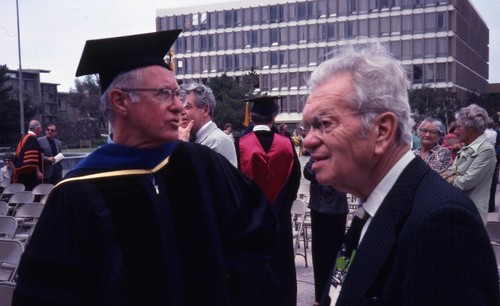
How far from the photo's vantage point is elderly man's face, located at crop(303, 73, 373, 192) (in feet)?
5.06

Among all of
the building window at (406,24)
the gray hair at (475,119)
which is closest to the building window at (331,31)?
the building window at (406,24)

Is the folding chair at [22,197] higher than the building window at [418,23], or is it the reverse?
the building window at [418,23]

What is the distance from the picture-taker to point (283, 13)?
→ 65625 mm

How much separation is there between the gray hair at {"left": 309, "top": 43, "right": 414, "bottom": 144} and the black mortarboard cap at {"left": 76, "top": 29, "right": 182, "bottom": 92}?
0.90 m

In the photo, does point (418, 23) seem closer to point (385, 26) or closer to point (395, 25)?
point (395, 25)

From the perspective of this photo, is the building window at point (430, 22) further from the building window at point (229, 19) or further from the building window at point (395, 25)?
the building window at point (229, 19)

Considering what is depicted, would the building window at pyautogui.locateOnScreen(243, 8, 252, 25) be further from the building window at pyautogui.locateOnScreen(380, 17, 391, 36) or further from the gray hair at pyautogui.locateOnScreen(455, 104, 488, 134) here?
the gray hair at pyautogui.locateOnScreen(455, 104, 488, 134)

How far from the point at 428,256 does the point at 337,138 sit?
436mm

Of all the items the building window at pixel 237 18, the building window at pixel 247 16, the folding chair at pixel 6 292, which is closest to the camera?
the folding chair at pixel 6 292

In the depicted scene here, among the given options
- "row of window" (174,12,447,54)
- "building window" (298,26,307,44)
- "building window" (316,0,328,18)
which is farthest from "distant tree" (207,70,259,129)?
"building window" (316,0,328,18)

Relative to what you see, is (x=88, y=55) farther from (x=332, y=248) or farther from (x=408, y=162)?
(x=332, y=248)

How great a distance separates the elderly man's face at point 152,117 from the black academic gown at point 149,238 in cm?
8

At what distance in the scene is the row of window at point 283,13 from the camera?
60938 millimetres

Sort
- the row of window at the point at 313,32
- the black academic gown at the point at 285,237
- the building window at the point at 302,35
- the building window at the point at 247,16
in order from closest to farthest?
the black academic gown at the point at 285,237 → the row of window at the point at 313,32 → the building window at the point at 302,35 → the building window at the point at 247,16
